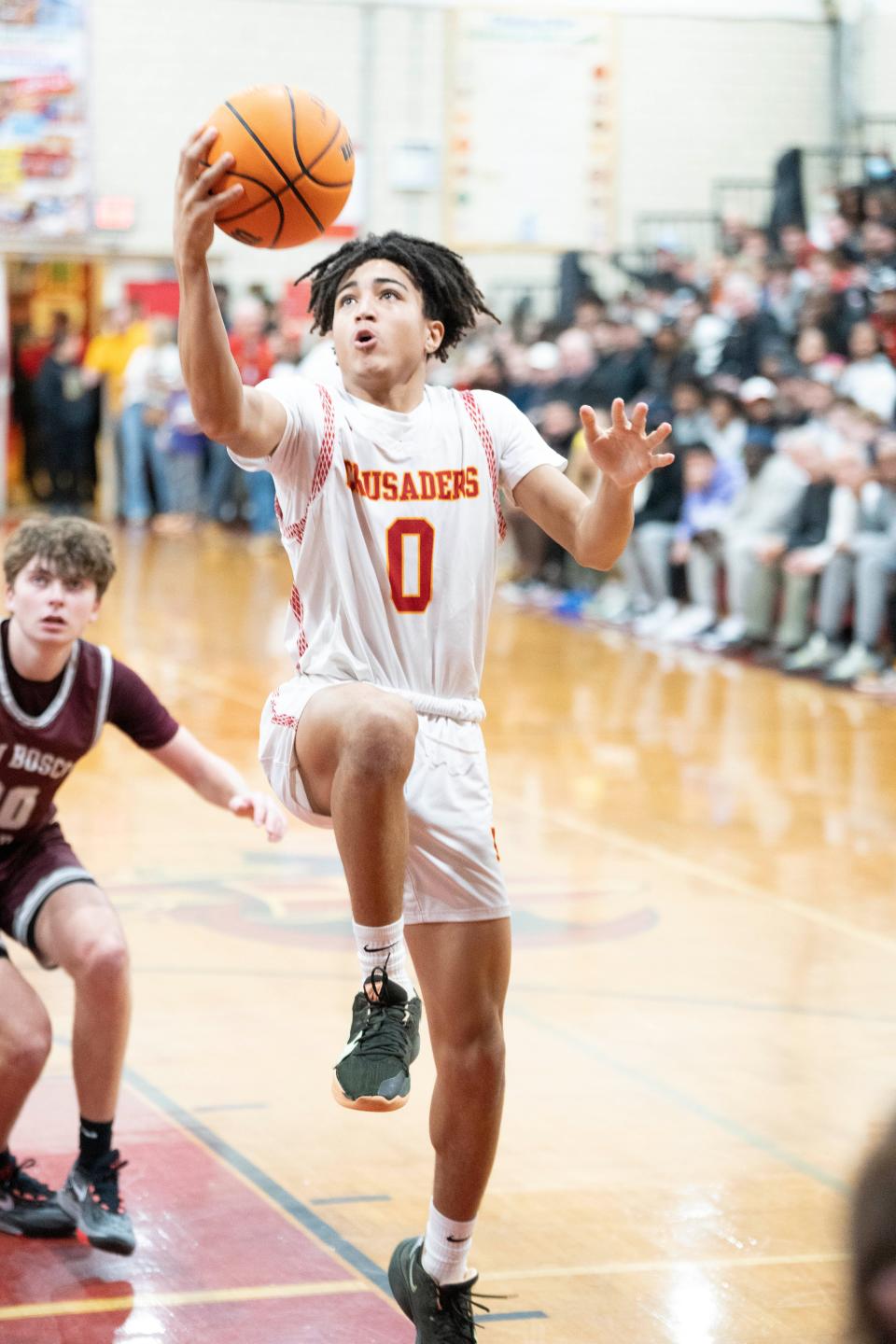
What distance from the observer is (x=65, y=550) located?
4336 mm

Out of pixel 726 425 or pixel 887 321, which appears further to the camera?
pixel 726 425

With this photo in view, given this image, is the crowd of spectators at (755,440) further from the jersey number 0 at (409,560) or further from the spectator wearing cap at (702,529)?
the jersey number 0 at (409,560)

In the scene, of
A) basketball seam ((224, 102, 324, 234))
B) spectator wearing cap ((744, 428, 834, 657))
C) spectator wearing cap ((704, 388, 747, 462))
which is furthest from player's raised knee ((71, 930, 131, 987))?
spectator wearing cap ((704, 388, 747, 462))

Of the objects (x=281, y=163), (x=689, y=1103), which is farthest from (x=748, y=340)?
(x=281, y=163)

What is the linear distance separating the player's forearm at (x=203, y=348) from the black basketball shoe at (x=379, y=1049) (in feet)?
3.31

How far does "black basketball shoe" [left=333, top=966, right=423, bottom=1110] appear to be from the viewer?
3.26m

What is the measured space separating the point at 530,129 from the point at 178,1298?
19.0 meters

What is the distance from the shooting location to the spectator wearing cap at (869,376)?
41.2 feet

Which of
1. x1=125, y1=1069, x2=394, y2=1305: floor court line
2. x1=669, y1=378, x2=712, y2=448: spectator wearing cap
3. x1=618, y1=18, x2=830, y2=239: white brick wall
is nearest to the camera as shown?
x1=125, y1=1069, x2=394, y2=1305: floor court line

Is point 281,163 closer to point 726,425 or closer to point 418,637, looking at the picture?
point 418,637

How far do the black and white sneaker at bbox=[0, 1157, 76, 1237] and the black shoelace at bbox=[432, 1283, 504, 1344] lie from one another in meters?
0.95

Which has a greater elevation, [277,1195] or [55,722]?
[55,722]

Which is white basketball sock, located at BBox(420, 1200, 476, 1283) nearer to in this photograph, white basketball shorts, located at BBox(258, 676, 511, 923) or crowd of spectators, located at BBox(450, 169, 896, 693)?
white basketball shorts, located at BBox(258, 676, 511, 923)

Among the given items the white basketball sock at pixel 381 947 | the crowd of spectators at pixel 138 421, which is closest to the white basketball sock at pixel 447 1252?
the white basketball sock at pixel 381 947
